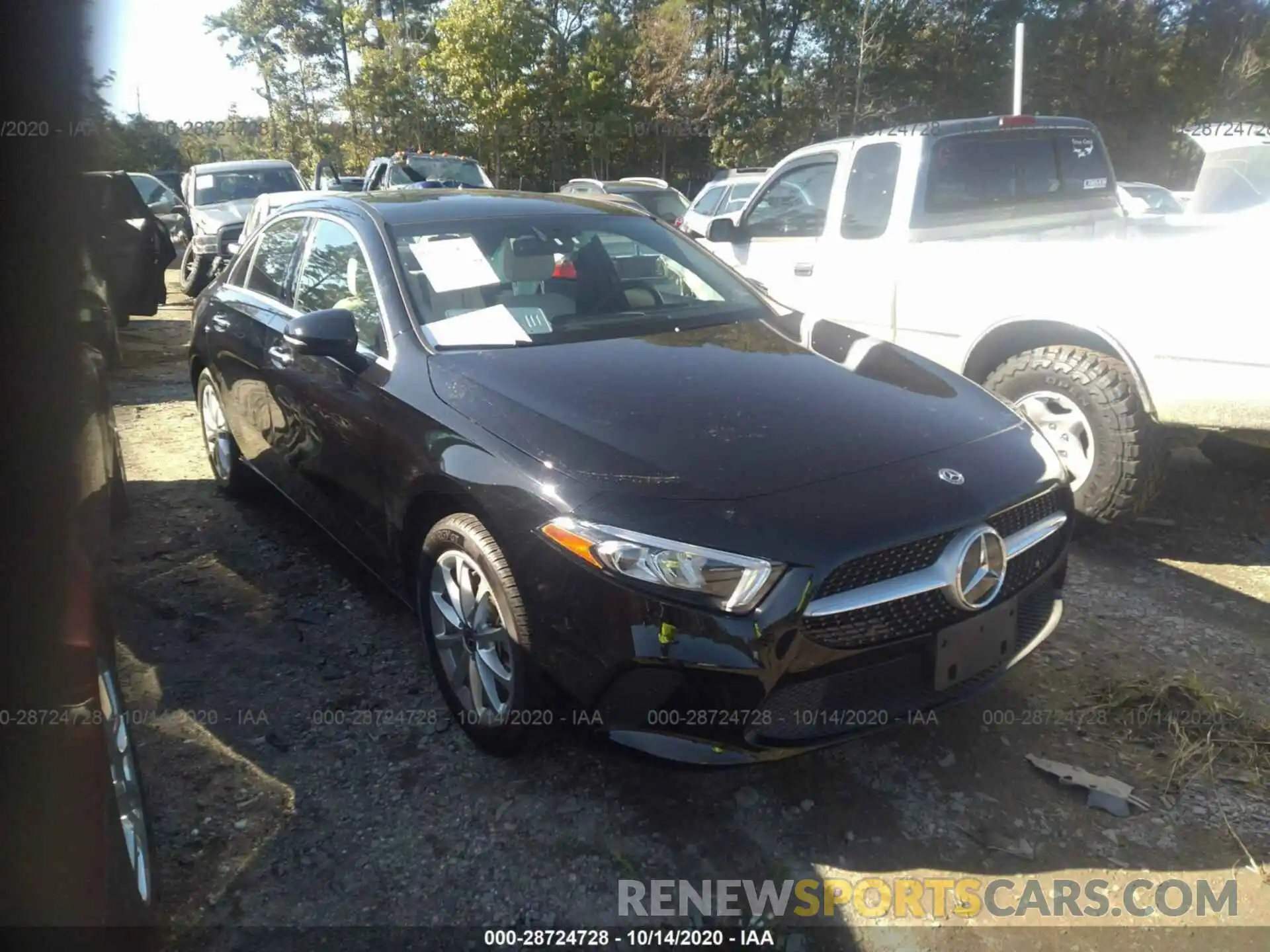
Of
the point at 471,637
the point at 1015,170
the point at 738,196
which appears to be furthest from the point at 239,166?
the point at 471,637

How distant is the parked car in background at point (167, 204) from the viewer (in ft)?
46.8

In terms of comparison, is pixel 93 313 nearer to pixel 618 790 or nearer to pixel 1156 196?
pixel 618 790

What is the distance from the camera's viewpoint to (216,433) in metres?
5.12

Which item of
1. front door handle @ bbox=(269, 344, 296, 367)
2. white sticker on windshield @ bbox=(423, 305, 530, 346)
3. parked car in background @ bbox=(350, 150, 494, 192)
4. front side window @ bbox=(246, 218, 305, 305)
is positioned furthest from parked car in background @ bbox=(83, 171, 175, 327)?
white sticker on windshield @ bbox=(423, 305, 530, 346)

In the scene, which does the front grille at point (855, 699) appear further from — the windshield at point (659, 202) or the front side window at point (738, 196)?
the windshield at point (659, 202)

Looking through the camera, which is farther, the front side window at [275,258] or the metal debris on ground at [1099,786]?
the front side window at [275,258]

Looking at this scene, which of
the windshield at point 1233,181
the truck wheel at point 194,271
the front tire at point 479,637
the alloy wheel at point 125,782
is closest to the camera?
the alloy wheel at point 125,782

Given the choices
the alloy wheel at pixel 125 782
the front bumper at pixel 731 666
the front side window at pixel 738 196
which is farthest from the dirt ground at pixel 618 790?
the front side window at pixel 738 196

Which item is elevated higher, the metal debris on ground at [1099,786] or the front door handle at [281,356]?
the front door handle at [281,356]

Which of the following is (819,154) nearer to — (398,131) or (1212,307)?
(1212,307)

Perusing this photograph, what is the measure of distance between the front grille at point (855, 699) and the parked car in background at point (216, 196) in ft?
38.5

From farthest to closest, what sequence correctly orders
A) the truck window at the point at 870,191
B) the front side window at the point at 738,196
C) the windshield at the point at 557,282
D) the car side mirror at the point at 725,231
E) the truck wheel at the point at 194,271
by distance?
1. the front side window at the point at 738,196
2. the truck wheel at the point at 194,271
3. the car side mirror at the point at 725,231
4. the truck window at the point at 870,191
5. the windshield at the point at 557,282

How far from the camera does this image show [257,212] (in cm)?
1037

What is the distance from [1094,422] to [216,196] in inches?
546
